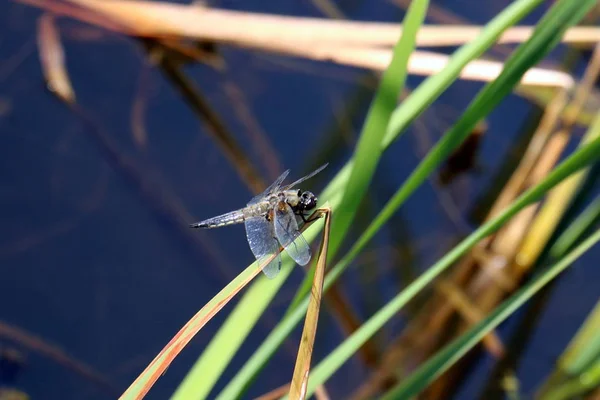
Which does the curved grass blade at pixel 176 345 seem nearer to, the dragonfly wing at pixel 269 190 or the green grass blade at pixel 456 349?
the green grass blade at pixel 456 349

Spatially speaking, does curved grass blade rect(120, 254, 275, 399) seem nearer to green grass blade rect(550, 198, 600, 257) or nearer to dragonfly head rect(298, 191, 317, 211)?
dragonfly head rect(298, 191, 317, 211)

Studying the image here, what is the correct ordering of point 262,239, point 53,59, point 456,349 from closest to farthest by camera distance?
point 456,349 → point 262,239 → point 53,59

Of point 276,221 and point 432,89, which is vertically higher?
point 276,221

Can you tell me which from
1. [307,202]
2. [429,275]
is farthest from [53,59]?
[429,275]

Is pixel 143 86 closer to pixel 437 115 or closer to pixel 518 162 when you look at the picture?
pixel 437 115

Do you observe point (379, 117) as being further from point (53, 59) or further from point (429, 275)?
point (53, 59)

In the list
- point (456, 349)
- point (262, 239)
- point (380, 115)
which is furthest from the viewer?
point (262, 239)

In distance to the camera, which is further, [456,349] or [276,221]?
[276,221]
